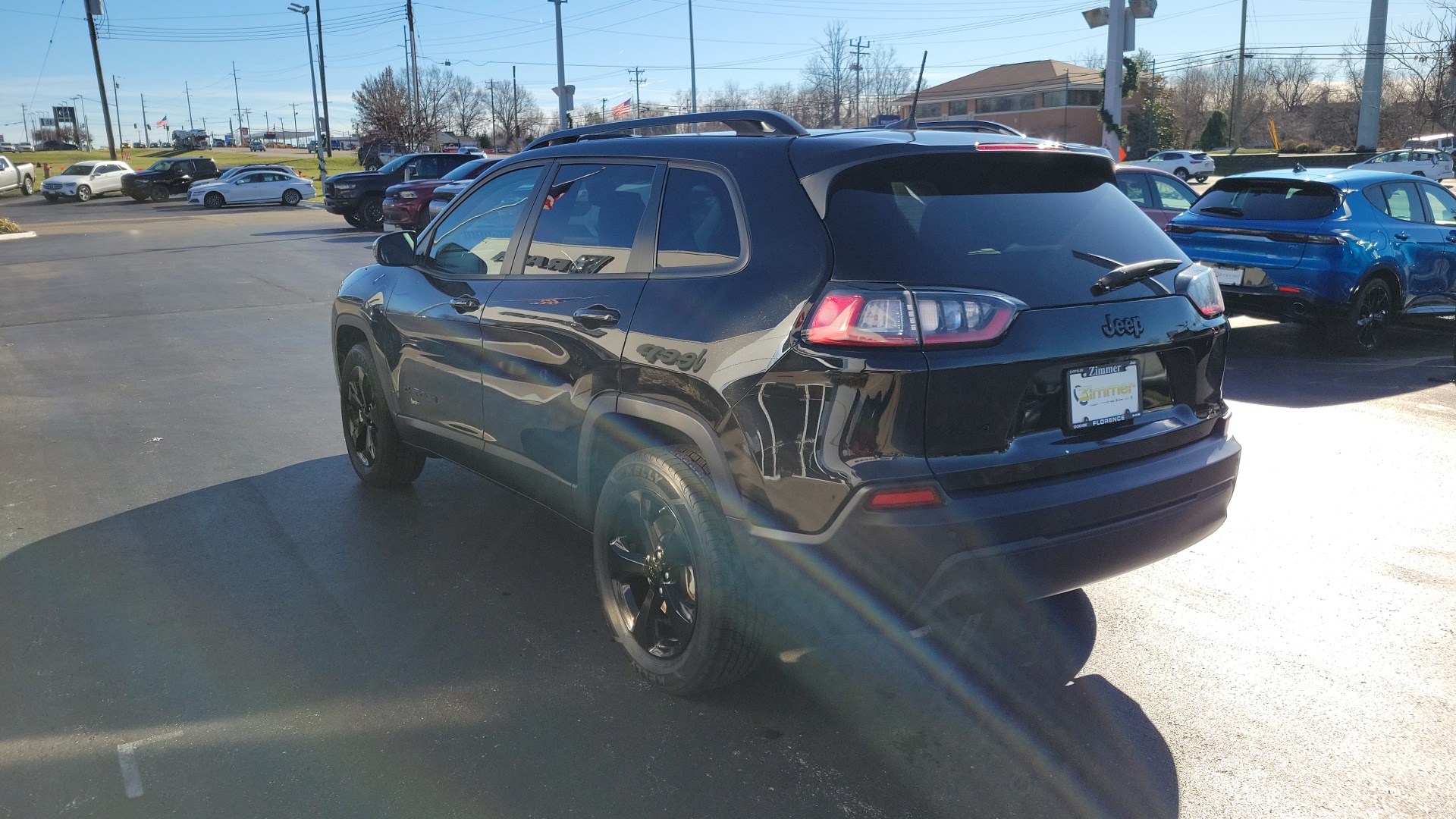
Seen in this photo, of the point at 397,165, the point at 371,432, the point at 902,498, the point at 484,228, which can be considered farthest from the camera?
the point at 397,165

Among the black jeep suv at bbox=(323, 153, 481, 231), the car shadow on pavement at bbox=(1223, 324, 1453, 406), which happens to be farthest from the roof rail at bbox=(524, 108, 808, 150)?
the black jeep suv at bbox=(323, 153, 481, 231)

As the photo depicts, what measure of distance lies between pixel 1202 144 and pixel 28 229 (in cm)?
6377

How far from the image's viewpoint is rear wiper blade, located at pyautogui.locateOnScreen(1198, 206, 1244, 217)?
9.45m

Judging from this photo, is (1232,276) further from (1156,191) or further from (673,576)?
(673,576)

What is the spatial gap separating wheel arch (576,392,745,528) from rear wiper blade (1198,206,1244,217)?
7.74 meters

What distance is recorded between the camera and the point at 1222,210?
9594mm

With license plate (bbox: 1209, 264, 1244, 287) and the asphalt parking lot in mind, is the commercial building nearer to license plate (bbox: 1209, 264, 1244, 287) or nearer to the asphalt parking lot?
license plate (bbox: 1209, 264, 1244, 287)

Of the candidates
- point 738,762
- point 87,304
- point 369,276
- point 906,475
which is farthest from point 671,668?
point 87,304

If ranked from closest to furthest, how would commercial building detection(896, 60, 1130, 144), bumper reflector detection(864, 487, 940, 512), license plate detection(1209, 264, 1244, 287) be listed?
bumper reflector detection(864, 487, 940, 512)
license plate detection(1209, 264, 1244, 287)
commercial building detection(896, 60, 1130, 144)

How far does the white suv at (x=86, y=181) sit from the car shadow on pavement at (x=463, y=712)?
4719cm

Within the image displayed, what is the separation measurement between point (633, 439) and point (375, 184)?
84.4ft

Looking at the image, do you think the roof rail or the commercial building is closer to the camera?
the roof rail

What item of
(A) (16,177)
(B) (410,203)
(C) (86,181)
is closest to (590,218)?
(B) (410,203)

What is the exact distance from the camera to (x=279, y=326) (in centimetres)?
1172
